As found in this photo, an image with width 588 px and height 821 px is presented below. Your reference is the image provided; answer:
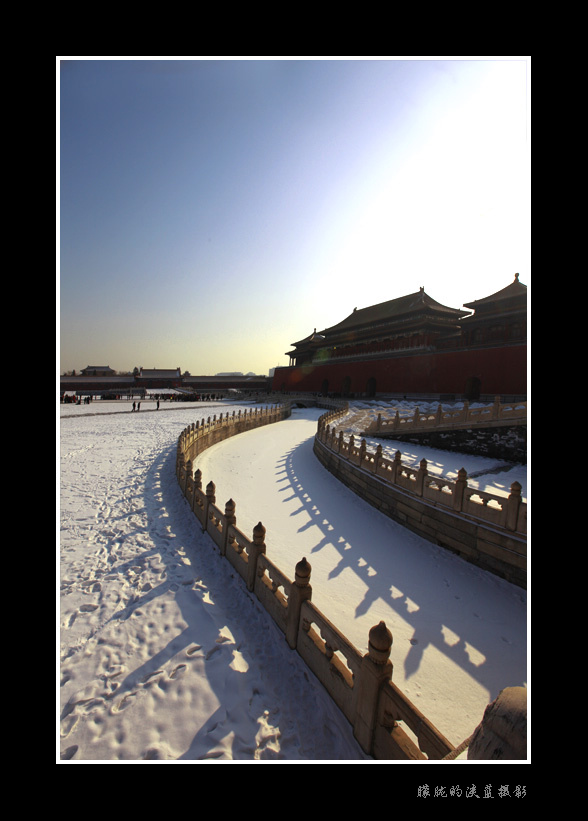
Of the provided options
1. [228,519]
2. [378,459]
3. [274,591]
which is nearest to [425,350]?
[378,459]

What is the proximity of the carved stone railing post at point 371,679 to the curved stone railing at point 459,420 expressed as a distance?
11777 mm

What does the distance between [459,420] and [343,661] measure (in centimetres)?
1145

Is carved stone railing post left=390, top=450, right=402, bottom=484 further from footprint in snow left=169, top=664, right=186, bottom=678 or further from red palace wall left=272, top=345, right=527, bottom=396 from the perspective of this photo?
red palace wall left=272, top=345, right=527, bottom=396

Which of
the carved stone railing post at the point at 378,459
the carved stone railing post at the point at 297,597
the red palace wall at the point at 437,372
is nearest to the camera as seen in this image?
the carved stone railing post at the point at 297,597

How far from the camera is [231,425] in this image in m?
17.3

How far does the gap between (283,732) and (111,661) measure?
6.01 feet

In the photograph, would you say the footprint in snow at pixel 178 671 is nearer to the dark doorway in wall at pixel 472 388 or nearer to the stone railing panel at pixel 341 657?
the stone railing panel at pixel 341 657

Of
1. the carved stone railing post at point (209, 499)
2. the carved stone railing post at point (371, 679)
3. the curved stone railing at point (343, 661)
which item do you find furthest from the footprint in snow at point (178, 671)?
the carved stone railing post at point (209, 499)

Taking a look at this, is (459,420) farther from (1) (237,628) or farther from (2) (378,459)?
(1) (237,628)

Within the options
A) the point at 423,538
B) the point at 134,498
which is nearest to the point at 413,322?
the point at 423,538

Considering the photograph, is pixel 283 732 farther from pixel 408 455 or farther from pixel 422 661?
pixel 408 455

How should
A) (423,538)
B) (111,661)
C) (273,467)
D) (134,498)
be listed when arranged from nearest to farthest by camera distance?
1. (111,661)
2. (423,538)
3. (134,498)
4. (273,467)

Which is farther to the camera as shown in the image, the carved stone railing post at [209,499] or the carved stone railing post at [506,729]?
the carved stone railing post at [209,499]

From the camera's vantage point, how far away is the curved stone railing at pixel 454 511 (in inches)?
204
